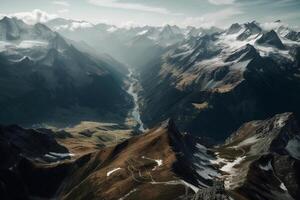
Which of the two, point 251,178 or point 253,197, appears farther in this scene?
point 251,178

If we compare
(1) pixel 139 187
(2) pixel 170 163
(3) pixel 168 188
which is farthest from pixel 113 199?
(2) pixel 170 163

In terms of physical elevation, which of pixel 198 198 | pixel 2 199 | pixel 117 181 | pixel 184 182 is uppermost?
pixel 198 198

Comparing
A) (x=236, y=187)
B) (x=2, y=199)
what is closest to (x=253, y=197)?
(x=236, y=187)

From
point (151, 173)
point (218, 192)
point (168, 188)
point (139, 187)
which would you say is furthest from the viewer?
point (151, 173)

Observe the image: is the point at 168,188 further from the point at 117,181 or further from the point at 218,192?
the point at 218,192

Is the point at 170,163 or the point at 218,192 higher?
the point at 218,192

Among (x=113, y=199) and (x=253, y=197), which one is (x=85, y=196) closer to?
(x=113, y=199)

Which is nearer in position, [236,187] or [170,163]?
[236,187]

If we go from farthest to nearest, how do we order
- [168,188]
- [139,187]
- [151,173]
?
1. [151,173]
2. [139,187]
3. [168,188]

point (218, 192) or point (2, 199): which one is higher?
point (218, 192)
